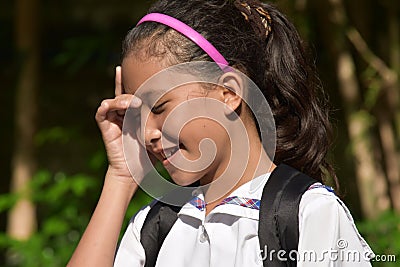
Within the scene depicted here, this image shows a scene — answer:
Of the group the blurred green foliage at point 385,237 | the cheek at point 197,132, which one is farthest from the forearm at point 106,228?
the blurred green foliage at point 385,237

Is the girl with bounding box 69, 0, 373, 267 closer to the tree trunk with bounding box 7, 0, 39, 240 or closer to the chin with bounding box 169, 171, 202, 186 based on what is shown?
the chin with bounding box 169, 171, 202, 186

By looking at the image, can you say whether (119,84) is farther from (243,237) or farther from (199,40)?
(243,237)

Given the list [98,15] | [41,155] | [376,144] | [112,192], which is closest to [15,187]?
[41,155]

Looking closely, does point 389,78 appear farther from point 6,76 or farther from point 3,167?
point 3,167

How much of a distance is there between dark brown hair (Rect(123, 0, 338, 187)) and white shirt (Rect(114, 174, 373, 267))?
0.51 feet

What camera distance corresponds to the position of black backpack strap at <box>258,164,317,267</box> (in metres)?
1.55

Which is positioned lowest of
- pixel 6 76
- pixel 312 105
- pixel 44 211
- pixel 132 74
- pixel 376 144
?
pixel 44 211

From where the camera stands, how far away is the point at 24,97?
4.80 m

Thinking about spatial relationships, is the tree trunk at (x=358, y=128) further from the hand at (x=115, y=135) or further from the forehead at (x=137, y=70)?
the forehead at (x=137, y=70)

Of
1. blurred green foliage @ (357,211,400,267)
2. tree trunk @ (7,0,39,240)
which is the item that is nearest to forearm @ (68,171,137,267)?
blurred green foliage @ (357,211,400,267)

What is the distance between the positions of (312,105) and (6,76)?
3.88m

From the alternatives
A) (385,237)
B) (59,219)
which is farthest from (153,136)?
(59,219)

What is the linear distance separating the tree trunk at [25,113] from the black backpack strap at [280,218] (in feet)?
10.7

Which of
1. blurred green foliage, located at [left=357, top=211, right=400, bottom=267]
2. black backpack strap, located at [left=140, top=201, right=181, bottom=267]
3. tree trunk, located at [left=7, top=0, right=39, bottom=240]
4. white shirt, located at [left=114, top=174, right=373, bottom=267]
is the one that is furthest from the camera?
tree trunk, located at [left=7, top=0, right=39, bottom=240]
